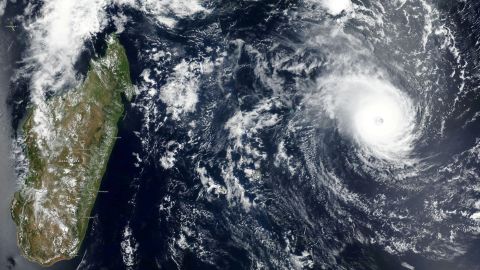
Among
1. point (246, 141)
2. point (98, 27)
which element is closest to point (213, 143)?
point (246, 141)

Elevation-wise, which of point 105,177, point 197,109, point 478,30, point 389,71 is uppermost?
point 478,30

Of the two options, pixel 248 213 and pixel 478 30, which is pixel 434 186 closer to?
pixel 478 30

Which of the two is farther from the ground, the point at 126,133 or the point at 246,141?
the point at 246,141

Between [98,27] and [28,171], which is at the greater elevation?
[98,27]

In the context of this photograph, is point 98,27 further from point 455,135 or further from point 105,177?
point 455,135

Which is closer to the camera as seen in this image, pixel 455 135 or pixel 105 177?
pixel 455 135

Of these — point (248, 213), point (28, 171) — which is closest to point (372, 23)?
point (248, 213)
